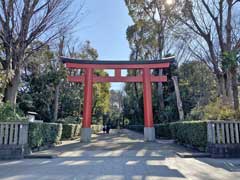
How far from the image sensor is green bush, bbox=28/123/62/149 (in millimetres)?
8497

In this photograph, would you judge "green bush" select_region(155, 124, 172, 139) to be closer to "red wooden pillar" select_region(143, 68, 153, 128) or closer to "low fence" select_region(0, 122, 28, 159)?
"red wooden pillar" select_region(143, 68, 153, 128)

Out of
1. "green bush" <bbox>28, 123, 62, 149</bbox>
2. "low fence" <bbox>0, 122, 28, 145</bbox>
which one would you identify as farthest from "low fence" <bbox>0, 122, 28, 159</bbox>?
"green bush" <bbox>28, 123, 62, 149</bbox>

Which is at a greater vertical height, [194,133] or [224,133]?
[224,133]

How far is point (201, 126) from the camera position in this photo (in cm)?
865

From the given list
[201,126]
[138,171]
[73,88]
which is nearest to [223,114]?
[201,126]

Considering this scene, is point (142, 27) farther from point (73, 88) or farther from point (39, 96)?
point (39, 96)

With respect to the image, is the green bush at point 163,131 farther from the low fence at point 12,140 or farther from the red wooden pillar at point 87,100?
the low fence at point 12,140

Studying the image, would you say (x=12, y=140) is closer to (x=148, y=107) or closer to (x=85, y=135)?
(x=85, y=135)

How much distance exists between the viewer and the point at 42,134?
9.77 metres

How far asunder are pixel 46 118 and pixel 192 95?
42.8ft

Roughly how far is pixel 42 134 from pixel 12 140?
204 cm

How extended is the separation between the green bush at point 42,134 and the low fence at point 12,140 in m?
0.51

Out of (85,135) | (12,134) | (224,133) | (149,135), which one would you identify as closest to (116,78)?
(85,135)

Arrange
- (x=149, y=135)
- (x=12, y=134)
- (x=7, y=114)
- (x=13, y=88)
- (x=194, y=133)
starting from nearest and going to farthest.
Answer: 1. (x=12, y=134)
2. (x=7, y=114)
3. (x=194, y=133)
4. (x=13, y=88)
5. (x=149, y=135)
